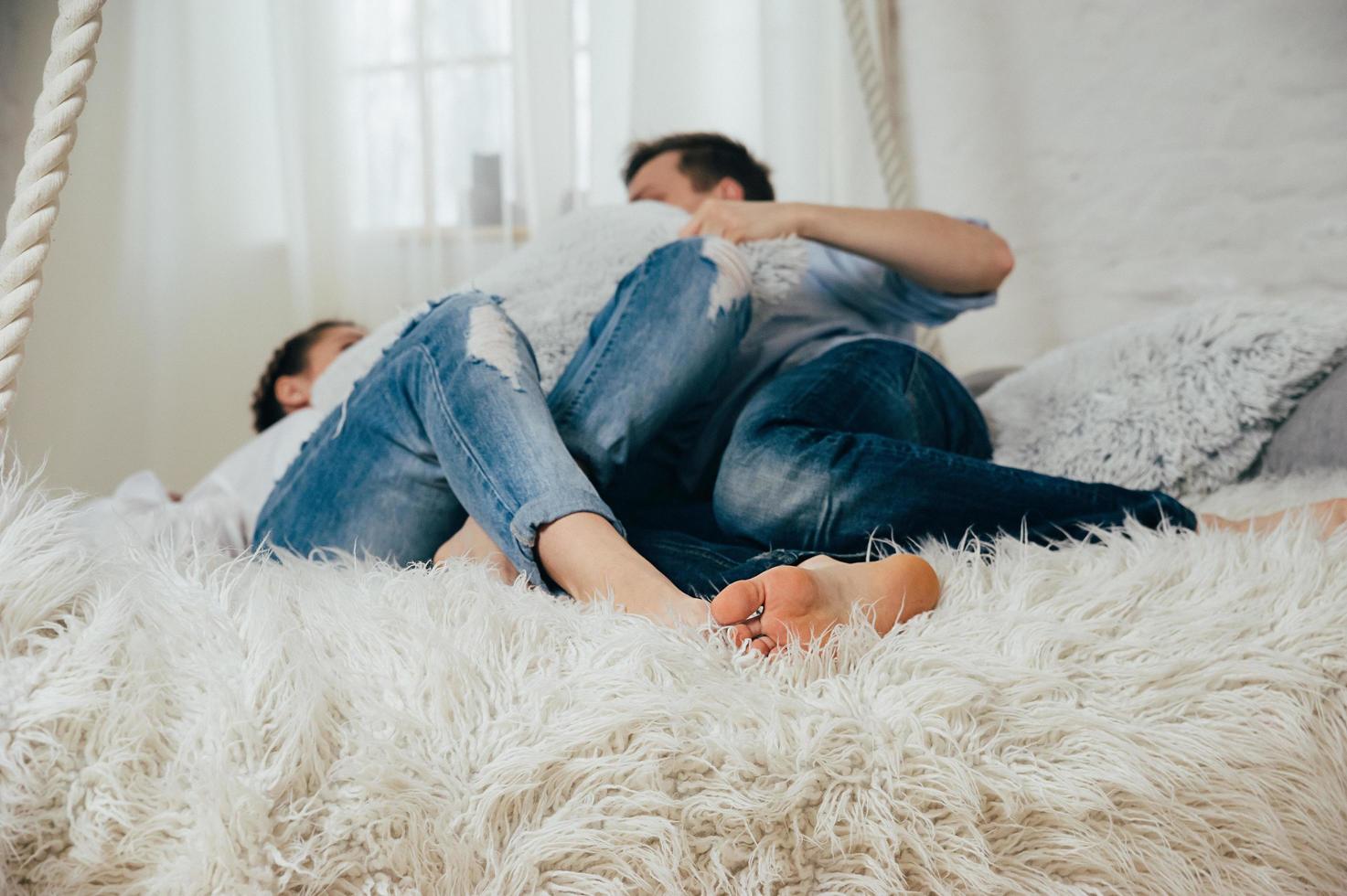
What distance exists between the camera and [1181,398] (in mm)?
1175

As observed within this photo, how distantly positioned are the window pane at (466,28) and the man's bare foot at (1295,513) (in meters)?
1.81

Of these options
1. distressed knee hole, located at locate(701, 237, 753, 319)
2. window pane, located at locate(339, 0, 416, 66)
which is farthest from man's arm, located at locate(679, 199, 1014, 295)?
window pane, located at locate(339, 0, 416, 66)

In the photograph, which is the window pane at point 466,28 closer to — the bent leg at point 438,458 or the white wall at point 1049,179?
the white wall at point 1049,179

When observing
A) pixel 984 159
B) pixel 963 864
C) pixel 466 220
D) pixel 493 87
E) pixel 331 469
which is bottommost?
pixel 963 864

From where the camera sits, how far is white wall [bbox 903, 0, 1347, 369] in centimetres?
173

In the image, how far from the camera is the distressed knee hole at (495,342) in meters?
0.83

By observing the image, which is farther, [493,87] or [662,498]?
[493,87]

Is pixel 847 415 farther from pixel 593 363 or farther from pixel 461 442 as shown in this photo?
pixel 461 442

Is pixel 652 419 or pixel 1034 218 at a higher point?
pixel 1034 218

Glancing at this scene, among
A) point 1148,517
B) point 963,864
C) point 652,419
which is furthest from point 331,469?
point 1148,517

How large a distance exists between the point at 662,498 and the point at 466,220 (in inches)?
49.2

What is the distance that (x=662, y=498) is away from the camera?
1146mm

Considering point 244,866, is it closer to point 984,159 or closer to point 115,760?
point 115,760

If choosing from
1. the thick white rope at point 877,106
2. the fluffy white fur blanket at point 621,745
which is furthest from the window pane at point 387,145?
the fluffy white fur blanket at point 621,745
